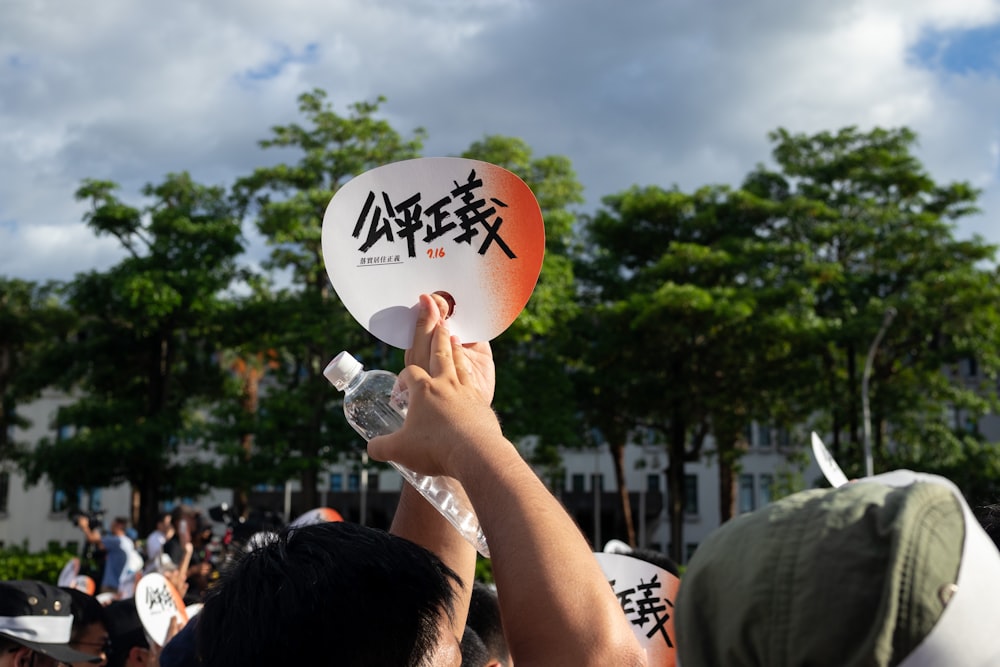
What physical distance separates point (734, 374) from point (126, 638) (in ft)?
70.1

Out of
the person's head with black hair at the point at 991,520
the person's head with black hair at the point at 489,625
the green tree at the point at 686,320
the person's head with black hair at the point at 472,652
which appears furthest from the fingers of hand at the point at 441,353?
the green tree at the point at 686,320

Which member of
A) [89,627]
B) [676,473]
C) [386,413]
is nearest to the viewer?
[386,413]

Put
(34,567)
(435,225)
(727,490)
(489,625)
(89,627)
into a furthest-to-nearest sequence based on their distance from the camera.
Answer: (727,490) → (34,567) → (89,627) → (489,625) → (435,225)

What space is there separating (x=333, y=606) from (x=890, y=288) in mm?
25195

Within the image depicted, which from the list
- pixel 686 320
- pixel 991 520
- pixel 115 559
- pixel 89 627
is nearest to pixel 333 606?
pixel 991 520

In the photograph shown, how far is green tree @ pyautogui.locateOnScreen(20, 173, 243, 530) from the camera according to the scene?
23.1m

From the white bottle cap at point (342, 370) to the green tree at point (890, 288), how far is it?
21994 mm

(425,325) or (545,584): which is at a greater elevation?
(425,325)

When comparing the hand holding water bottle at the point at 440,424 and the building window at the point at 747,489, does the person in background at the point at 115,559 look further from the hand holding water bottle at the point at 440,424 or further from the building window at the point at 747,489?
the building window at the point at 747,489

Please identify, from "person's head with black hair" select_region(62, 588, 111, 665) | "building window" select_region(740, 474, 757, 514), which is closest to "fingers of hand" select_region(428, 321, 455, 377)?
"person's head with black hair" select_region(62, 588, 111, 665)

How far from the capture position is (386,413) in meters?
2.09

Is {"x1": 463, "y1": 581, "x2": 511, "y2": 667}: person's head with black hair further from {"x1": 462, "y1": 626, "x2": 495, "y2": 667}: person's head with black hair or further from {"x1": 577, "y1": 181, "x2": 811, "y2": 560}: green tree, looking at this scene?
{"x1": 577, "y1": 181, "x2": 811, "y2": 560}: green tree

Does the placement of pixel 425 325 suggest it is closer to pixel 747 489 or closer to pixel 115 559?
pixel 115 559

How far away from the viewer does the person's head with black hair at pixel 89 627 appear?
386 centimetres
